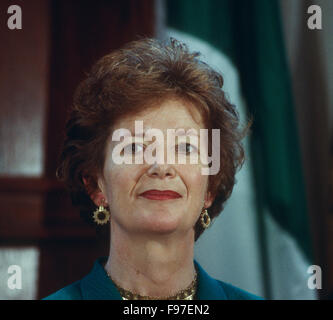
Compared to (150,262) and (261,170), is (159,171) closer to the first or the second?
(150,262)

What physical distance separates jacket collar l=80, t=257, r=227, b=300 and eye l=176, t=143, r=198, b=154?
0.18 metres

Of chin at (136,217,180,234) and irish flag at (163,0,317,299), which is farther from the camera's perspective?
irish flag at (163,0,317,299)

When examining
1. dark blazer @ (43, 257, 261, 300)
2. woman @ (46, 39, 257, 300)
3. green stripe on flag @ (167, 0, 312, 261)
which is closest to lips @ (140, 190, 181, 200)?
woman @ (46, 39, 257, 300)

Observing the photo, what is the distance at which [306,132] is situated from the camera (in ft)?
2.45

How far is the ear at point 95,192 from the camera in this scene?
0.56 metres

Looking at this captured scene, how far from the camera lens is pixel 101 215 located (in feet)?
1.88

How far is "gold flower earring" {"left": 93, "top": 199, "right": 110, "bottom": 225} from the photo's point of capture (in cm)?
56

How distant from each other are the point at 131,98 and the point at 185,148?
0.32 feet

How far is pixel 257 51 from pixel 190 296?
46cm

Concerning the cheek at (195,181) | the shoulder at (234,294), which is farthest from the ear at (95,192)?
the shoulder at (234,294)

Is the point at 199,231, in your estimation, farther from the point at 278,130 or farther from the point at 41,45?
the point at 41,45

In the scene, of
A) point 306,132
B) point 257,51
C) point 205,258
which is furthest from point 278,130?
point 205,258

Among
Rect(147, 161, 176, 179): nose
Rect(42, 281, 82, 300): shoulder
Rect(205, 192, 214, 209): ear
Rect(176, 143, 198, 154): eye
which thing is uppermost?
Rect(176, 143, 198, 154): eye

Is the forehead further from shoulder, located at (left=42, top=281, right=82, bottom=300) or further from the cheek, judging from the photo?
shoulder, located at (left=42, top=281, right=82, bottom=300)
